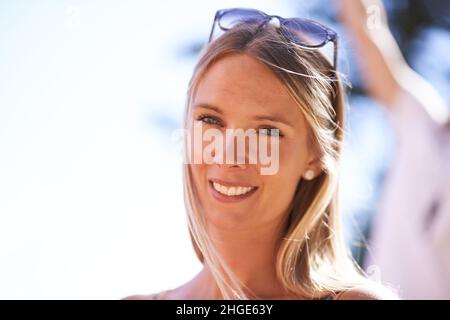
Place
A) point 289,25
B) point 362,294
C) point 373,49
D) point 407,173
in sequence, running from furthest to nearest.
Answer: point 373,49 → point 407,173 → point 289,25 → point 362,294

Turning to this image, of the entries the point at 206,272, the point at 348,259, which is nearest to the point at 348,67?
the point at 348,259

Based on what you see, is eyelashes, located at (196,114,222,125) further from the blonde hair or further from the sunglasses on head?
the sunglasses on head

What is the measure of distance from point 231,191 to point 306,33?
1.39 feet

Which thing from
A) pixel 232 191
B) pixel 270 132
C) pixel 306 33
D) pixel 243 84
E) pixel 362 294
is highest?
pixel 306 33

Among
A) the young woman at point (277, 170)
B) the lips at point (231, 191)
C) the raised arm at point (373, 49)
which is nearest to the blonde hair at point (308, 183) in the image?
the young woman at point (277, 170)

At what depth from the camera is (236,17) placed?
1.61 m

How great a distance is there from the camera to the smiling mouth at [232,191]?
157 centimetres

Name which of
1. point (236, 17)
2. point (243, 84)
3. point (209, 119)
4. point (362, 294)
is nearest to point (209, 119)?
point (209, 119)

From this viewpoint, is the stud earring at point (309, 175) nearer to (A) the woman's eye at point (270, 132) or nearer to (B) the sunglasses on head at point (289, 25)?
(A) the woman's eye at point (270, 132)

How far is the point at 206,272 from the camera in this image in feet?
5.54

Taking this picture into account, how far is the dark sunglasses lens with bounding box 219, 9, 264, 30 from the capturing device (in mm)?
1593

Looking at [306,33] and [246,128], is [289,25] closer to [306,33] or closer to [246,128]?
[306,33]

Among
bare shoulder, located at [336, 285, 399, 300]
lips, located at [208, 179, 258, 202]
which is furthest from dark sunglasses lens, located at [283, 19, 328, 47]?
bare shoulder, located at [336, 285, 399, 300]

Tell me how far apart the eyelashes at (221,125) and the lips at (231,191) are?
14 cm
